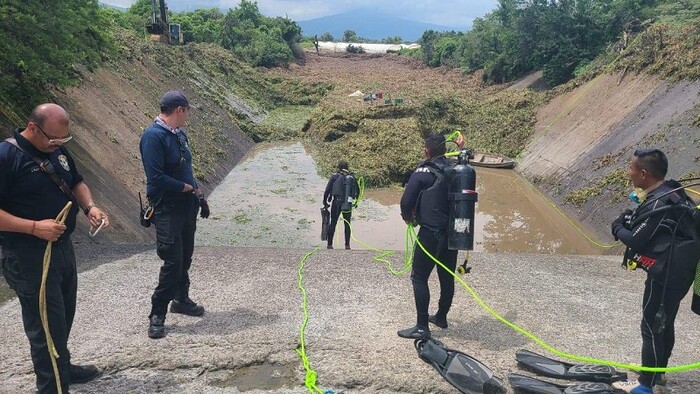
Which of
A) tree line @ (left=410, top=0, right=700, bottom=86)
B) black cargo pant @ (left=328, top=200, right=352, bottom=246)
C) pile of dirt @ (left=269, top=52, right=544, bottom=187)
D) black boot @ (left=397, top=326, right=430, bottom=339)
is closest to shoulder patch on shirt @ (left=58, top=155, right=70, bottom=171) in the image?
black boot @ (left=397, top=326, right=430, bottom=339)

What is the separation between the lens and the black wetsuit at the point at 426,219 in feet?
16.1

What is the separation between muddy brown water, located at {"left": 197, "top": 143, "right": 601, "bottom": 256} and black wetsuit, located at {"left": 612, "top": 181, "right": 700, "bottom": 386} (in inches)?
307

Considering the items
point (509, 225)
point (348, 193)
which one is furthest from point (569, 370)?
point (509, 225)

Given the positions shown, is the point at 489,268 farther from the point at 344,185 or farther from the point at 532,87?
the point at 532,87

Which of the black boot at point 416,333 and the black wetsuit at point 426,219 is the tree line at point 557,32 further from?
the black boot at point 416,333

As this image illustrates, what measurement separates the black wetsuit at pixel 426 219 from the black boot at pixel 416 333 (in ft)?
0.12

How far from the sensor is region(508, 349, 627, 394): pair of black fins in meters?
4.22

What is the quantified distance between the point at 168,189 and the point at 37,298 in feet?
5.00

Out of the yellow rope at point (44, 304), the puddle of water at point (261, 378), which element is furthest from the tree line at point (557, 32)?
the yellow rope at point (44, 304)

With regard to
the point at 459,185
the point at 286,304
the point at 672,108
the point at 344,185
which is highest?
the point at 672,108

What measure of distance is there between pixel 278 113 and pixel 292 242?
75.4 ft

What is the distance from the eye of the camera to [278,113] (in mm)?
34188

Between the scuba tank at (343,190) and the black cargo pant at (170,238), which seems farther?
the scuba tank at (343,190)

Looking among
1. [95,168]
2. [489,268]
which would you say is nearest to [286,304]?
[489,268]
